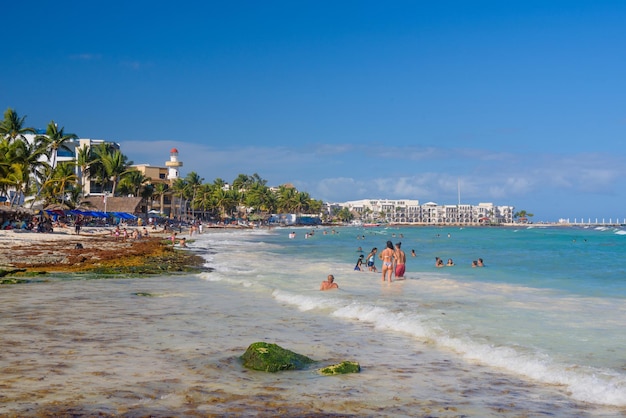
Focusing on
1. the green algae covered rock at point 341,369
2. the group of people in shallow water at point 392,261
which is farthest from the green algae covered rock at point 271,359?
the group of people in shallow water at point 392,261

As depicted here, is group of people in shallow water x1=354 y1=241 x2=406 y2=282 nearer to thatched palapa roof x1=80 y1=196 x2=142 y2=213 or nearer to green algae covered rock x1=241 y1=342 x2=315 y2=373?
green algae covered rock x1=241 y1=342 x2=315 y2=373

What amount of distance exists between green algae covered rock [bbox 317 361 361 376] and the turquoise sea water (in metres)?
0.17

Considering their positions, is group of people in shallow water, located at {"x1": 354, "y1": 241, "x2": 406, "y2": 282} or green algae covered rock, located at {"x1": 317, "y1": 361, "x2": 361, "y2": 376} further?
group of people in shallow water, located at {"x1": 354, "y1": 241, "x2": 406, "y2": 282}

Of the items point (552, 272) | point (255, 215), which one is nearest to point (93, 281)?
point (552, 272)

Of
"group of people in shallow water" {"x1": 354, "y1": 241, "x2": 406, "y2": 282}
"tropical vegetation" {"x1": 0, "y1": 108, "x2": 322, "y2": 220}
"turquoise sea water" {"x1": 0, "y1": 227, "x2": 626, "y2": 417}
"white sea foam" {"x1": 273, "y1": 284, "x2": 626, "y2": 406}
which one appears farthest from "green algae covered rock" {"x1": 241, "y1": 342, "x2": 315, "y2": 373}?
"tropical vegetation" {"x1": 0, "y1": 108, "x2": 322, "y2": 220}

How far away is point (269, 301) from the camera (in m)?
15.1

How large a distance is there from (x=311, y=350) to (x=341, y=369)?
5.00 ft

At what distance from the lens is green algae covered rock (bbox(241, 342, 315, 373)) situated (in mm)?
7625

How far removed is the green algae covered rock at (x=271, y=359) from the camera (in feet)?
25.0

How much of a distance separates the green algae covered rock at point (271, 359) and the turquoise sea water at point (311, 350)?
7.7 inches

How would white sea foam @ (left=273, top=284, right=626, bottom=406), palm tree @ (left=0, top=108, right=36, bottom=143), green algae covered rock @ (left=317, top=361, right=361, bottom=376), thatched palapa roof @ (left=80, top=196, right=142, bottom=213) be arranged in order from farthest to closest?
thatched palapa roof @ (left=80, top=196, right=142, bottom=213), palm tree @ (left=0, top=108, right=36, bottom=143), green algae covered rock @ (left=317, top=361, right=361, bottom=376), white sea foam @ (left=273, top=284, right=626, bottom=406)

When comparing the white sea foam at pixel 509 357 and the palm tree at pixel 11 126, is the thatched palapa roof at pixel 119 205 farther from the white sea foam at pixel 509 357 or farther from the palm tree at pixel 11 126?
the white sea foam at pixel 509 357

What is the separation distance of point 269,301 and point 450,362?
7288mm

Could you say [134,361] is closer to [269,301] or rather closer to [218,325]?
[218,325]
